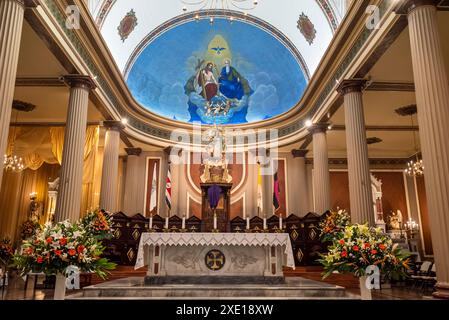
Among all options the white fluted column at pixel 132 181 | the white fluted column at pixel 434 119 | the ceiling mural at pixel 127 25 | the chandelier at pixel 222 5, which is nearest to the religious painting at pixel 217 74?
the chandelier at pixel 222 5

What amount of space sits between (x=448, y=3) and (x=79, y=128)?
8.89 meters

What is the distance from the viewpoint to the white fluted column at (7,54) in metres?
6.13

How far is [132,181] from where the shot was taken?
55.9 ft

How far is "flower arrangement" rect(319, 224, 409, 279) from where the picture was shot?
4.73m

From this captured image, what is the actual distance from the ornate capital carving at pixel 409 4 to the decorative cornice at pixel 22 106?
11696 mm

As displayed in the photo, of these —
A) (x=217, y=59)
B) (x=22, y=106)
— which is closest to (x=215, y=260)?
(x=22, y=106)

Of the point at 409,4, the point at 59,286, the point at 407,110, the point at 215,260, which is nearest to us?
the point at 59,286

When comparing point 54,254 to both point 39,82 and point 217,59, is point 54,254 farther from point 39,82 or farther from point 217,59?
point 217,59

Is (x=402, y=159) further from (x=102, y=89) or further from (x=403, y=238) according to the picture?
(x=102, y=89)

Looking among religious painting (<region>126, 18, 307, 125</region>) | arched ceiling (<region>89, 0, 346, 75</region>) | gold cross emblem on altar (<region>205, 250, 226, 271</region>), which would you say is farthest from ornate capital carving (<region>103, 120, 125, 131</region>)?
gold cross emblem on altar (<region>205, 250, 226, 271</region>)

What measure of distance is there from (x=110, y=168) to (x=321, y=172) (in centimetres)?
773

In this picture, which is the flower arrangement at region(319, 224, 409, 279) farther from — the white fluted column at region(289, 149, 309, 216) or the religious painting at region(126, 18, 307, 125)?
the white fluted column at region(289, 149, 309, 216)

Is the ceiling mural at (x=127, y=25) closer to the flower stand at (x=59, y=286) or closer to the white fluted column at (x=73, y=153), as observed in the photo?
the white fluted column at (x=73, y=153)
